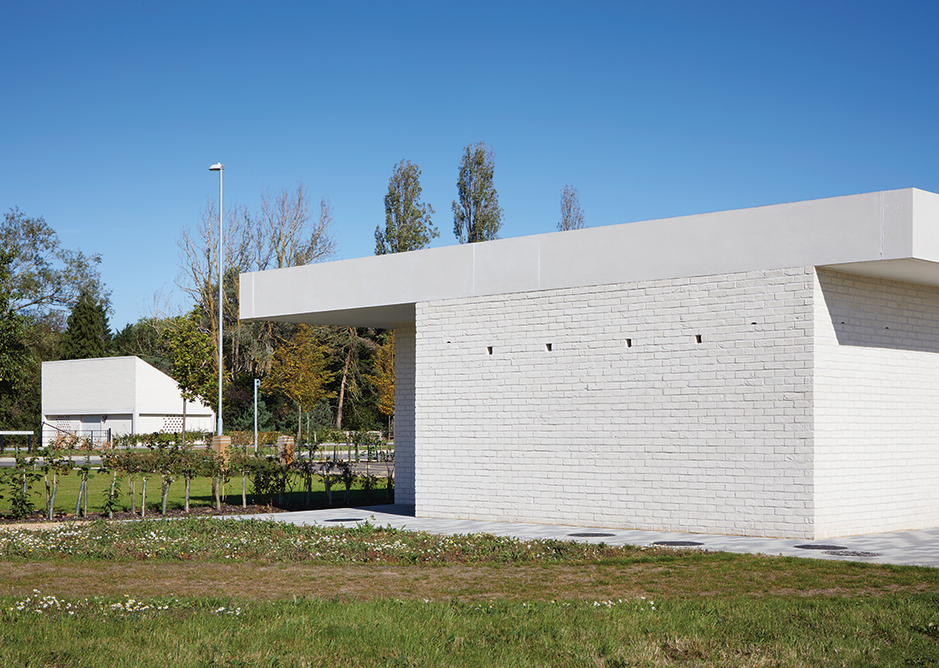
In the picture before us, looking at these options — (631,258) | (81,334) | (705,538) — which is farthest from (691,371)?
(81,334)

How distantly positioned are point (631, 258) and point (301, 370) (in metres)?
29.5

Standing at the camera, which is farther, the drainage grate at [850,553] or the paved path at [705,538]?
the paved path at [705,538]

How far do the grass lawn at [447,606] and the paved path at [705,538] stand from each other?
2.61 feet

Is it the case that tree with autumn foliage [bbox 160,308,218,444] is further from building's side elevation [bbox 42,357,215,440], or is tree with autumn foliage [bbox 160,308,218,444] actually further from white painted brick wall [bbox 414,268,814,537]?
white painted brick wall [bbox 414,268,814,537]

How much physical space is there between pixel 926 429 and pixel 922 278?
230 centimetres

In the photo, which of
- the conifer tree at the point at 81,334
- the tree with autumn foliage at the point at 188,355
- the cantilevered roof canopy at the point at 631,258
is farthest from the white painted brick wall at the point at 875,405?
the conifer tree at the point at 81,334

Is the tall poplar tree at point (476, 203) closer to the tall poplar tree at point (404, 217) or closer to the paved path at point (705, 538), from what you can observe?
the tall poplar tree at point (404, 217)

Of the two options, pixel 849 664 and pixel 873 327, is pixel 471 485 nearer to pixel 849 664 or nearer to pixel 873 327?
pixel 873 327

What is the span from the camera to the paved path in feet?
34.1

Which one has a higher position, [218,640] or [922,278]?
[922,278]

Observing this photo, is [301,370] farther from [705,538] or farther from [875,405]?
[875,405]

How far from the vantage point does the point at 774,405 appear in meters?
12.0

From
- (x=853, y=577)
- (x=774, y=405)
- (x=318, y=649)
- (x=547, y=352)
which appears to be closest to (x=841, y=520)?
(x=774, y=405)

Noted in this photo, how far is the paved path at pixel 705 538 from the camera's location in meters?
10.4
